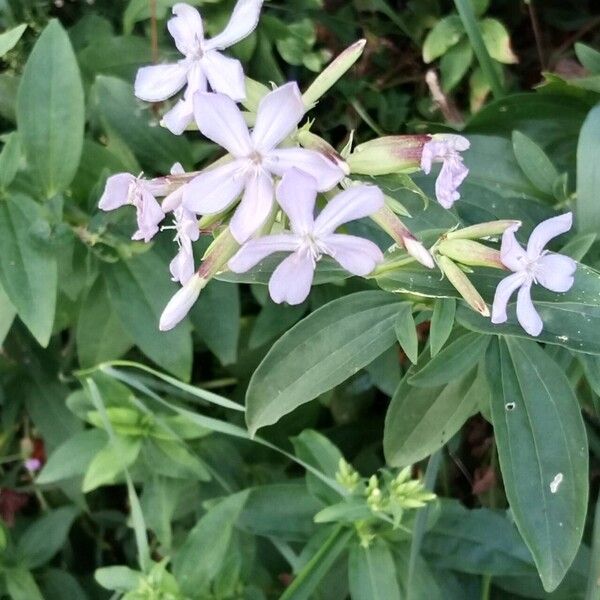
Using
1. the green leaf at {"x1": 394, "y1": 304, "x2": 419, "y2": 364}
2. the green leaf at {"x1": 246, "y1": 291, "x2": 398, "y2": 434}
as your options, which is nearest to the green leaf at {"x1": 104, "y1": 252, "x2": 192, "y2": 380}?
the green leaf at {"x1": 246, "y1": 291, "x2": 398, "y2": 434}

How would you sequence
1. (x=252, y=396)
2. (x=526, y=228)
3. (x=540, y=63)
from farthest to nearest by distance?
(x=540, y=63)
(x=526, y=228)
(x=252, y=396)

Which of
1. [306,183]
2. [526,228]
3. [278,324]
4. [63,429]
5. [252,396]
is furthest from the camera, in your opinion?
[63,429]

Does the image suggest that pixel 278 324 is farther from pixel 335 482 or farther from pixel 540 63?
pixel 540 63

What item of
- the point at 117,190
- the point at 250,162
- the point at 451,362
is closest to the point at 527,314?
the point at 451,362

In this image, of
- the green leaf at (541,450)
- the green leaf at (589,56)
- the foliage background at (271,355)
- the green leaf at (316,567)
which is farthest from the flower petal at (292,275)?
the green leaf at (589,56)

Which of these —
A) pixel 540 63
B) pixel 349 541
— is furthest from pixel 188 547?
pixel 540 63

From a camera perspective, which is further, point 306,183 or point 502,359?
point 502,359

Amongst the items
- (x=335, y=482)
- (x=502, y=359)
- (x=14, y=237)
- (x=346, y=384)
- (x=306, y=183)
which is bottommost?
(x=346, y=384)
